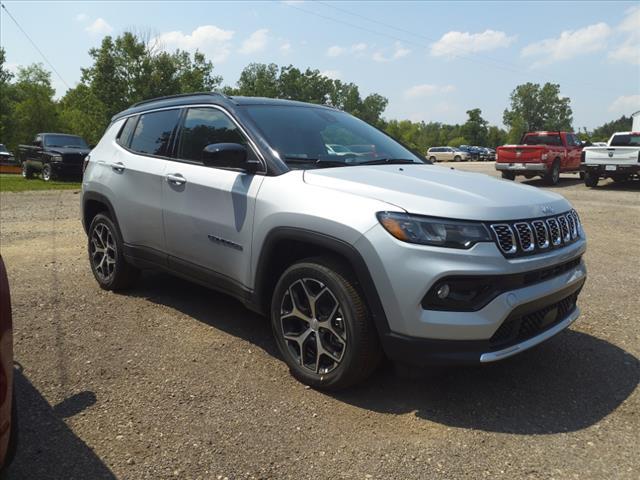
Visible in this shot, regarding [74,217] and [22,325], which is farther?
[74,217]

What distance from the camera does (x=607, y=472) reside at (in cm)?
251

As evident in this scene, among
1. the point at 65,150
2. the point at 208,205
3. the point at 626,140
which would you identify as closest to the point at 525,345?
the point at 208,205

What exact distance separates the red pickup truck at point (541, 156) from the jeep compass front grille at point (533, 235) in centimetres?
1576

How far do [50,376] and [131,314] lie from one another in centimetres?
118

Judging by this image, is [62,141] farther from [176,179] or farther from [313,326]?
[313,326]

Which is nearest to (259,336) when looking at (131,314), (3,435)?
(131,314)

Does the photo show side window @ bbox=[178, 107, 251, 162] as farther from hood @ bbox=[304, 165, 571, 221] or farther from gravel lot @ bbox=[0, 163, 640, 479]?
gravel lot @ bbox=[0, 163, 640, 479]

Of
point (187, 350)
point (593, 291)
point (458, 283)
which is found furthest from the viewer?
point (593, 291)

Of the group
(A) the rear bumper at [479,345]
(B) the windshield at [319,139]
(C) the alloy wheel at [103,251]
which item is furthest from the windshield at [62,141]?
(A) the rear bumper at [479,345]

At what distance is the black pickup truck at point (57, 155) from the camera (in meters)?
18.5

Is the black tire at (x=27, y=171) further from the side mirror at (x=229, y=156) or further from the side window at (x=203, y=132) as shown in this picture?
the side mirror at (x=229, y=156)

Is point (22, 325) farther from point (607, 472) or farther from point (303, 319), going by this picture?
point (607, 472)

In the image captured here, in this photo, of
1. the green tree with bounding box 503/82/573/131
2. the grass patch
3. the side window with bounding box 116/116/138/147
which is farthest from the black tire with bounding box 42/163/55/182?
the green tree with bounding box 503/82/573/131

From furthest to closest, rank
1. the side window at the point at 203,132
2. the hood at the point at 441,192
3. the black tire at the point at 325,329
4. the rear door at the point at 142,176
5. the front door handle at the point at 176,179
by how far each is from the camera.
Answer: the rear door at the point at 142,176
the front door handle at the point at 176,179
the side window at the point at 203,132
the black tire at the point at 325,329
the hood at the point at 441,192
